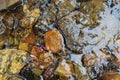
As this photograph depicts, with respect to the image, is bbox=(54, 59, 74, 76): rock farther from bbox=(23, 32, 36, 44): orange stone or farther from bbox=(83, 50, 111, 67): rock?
bbox=(23, 32, 36, 44): orange stone

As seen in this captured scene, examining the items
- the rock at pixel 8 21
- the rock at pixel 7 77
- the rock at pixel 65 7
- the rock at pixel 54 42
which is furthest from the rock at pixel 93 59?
the rock at pixel 8 21

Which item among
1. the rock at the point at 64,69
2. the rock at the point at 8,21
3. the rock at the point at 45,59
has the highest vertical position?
the rock at the point at 8,21

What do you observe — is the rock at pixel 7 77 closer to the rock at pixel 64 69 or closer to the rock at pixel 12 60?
the rock at pixel 12 60

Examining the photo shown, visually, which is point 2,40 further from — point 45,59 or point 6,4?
point 45,59

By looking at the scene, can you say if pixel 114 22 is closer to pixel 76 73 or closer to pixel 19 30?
pixel 76 73

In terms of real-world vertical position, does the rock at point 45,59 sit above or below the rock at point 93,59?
above

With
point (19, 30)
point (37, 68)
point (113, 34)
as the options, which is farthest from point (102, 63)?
point (19, 30)
